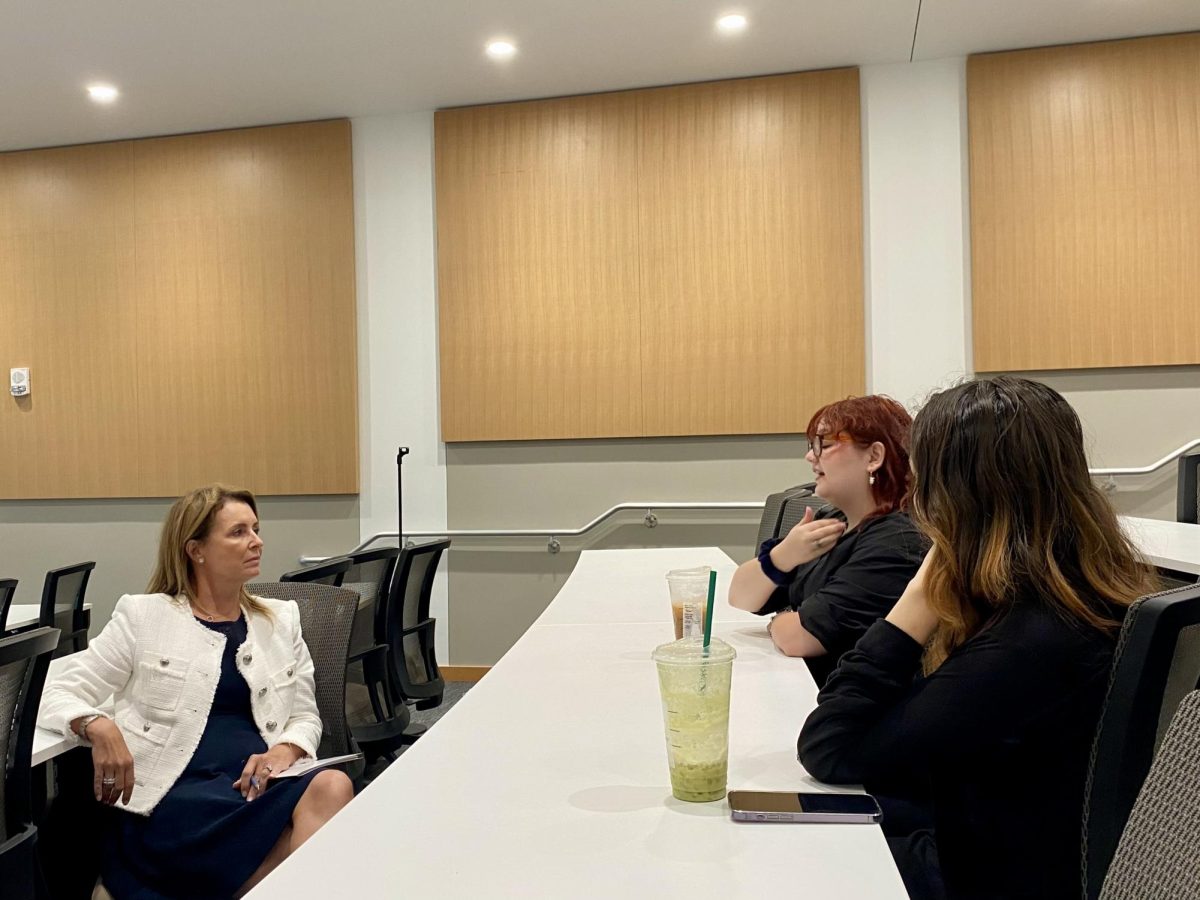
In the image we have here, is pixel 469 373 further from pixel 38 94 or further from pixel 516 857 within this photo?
pixel 516 857

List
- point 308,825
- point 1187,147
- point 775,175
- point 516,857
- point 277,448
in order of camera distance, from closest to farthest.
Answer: point 516,857 < point 308,825 < point 1187,147 < point 775,175 < point 277,448

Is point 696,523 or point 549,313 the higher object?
point 549,313

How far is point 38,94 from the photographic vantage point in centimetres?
524

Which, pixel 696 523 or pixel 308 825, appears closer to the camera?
pixel 308 825

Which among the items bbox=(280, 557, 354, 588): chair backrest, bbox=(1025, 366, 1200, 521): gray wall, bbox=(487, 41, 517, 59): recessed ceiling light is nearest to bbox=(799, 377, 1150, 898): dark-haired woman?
bbox=(280, 557, 354, 588): chair backrest

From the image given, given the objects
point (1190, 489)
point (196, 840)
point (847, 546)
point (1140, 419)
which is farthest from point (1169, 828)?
point (1140, 419)

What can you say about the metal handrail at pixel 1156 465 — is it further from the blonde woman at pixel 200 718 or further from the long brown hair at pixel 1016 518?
the blonde woman at pixel 200 718

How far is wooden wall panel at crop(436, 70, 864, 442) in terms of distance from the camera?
5180mm

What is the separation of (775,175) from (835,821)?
461cm

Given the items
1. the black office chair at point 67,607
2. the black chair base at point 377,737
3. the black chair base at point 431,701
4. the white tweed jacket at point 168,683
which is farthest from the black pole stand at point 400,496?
the white tweed jacket at point 168,683

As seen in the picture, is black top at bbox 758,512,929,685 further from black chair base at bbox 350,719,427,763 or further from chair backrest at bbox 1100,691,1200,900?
black chair base at bbox 350,719,427,763

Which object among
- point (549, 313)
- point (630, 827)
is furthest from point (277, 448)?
point (630, 827)

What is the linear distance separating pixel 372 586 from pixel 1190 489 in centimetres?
318

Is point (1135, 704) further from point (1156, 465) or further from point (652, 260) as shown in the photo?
point (652, 260)
